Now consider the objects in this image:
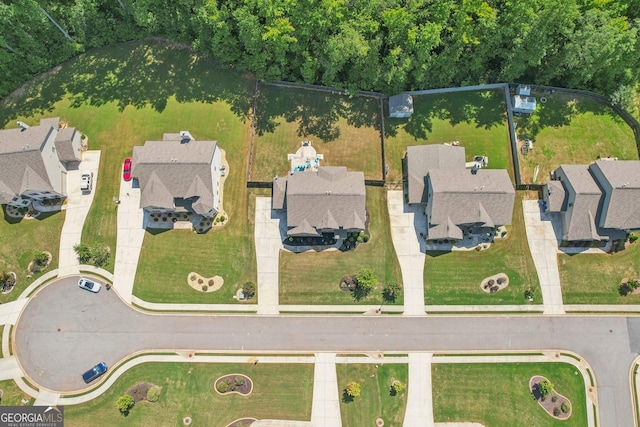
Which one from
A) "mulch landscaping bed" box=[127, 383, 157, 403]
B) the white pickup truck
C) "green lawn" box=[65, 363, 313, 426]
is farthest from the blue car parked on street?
the white pickup truck

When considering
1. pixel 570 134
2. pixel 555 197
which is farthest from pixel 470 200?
pixel 570 134

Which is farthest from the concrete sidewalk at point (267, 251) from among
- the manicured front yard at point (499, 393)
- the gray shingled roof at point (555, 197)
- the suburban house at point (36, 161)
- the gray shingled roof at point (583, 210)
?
the gray shingled roof at point (583, 210)

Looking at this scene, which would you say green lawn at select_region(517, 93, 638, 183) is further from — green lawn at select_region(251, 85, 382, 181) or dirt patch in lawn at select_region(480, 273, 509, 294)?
green lawn at select_region(251, 85, 382, 181)

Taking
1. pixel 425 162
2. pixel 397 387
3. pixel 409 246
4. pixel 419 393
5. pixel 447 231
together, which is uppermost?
pixel 425 162

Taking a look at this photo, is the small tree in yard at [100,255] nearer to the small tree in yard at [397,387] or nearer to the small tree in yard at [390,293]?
the small tree in yard at [390,293]

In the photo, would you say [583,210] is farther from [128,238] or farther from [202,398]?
[128,238]

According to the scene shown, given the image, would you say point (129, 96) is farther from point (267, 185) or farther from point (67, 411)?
point (67, 411)

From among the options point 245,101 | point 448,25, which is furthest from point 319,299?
point 448,25
